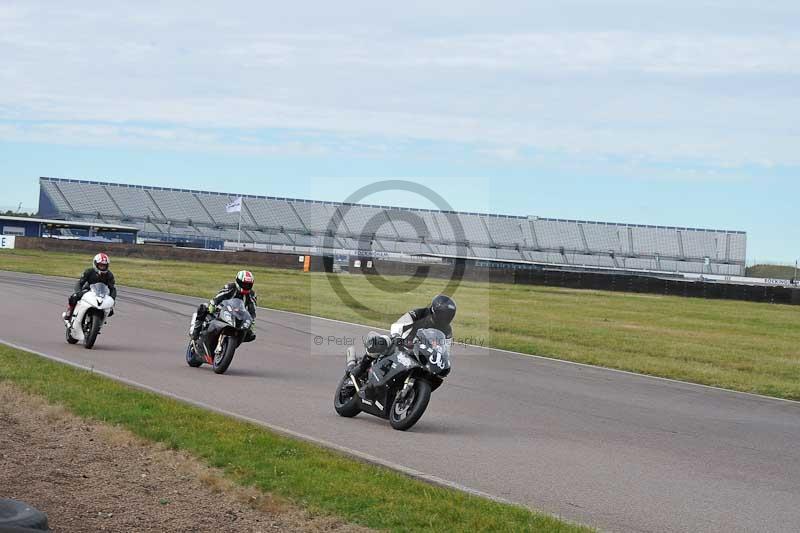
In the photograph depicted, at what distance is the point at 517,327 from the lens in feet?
94.4

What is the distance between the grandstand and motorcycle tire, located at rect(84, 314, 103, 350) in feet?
175

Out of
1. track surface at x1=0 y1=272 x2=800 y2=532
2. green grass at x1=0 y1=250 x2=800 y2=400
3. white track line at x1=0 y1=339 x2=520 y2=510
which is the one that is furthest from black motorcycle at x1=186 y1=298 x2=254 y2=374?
green grass at x1=0 y1=250 x2=800 y2=400

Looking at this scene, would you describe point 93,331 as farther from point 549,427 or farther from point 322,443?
point 322,443

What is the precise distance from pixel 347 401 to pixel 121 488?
430 cm

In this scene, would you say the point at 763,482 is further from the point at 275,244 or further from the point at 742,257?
the point at 742,257

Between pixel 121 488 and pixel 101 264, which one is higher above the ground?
pixel 101 264

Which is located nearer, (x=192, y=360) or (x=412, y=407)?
(x=412, y=407)

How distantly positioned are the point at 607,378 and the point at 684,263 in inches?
2762

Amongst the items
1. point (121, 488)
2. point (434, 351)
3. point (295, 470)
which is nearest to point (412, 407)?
point (434, 351)

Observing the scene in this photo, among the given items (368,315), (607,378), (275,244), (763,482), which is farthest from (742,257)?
(763,482)

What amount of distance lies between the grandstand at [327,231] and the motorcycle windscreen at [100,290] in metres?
53.2

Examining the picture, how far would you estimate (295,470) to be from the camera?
332 inches

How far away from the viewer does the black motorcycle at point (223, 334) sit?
49.8ft

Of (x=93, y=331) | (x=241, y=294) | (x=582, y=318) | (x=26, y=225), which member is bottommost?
(x=93, y=331)
